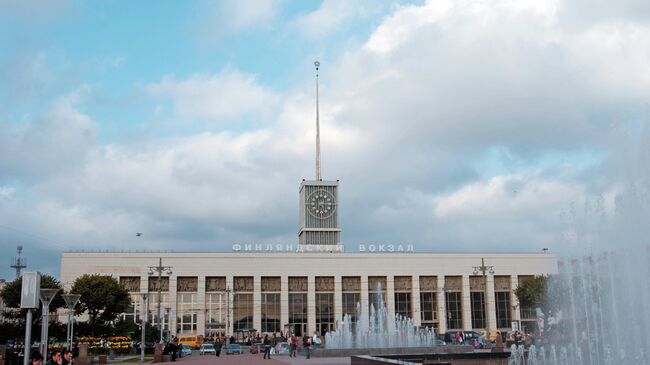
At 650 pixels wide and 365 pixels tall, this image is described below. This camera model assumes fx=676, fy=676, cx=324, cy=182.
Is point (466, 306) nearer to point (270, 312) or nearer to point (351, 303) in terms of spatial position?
point (351, 303)

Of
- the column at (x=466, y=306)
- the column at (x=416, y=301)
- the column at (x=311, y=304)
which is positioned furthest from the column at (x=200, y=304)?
the column at (x=466, y=306)

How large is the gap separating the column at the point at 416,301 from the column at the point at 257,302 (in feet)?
63.8

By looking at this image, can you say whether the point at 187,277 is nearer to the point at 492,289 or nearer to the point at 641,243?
the point at 492,289

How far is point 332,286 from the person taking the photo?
86.8 m

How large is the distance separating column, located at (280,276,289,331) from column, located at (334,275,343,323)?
614cm

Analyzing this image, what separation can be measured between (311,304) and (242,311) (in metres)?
8.69

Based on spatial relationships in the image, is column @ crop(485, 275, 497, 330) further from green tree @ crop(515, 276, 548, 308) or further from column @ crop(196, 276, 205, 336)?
column @ crop(196, 276, 205, 336)

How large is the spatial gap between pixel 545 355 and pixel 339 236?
71.3 m

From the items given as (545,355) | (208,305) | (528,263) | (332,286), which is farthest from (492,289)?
(545,355)

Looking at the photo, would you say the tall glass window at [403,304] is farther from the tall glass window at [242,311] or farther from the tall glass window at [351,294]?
the tall glass window at [242,311]

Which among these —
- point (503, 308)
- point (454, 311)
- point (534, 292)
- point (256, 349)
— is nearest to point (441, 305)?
point (454, 311)

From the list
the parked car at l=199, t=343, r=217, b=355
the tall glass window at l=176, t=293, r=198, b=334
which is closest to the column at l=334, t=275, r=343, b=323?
the tall glass window at l=176, t=293, r=198, b=334

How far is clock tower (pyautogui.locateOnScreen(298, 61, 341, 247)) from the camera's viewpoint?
97.8 metres

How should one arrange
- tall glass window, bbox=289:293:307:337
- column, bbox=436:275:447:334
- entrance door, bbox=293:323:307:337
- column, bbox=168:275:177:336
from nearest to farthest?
1. column, bbox=168:275:177:336
2. entrance door, bbox=293:323:307:337
3. tall glass window, bbox=289:293:307:337
4. column, bbox=436:275:447:334
